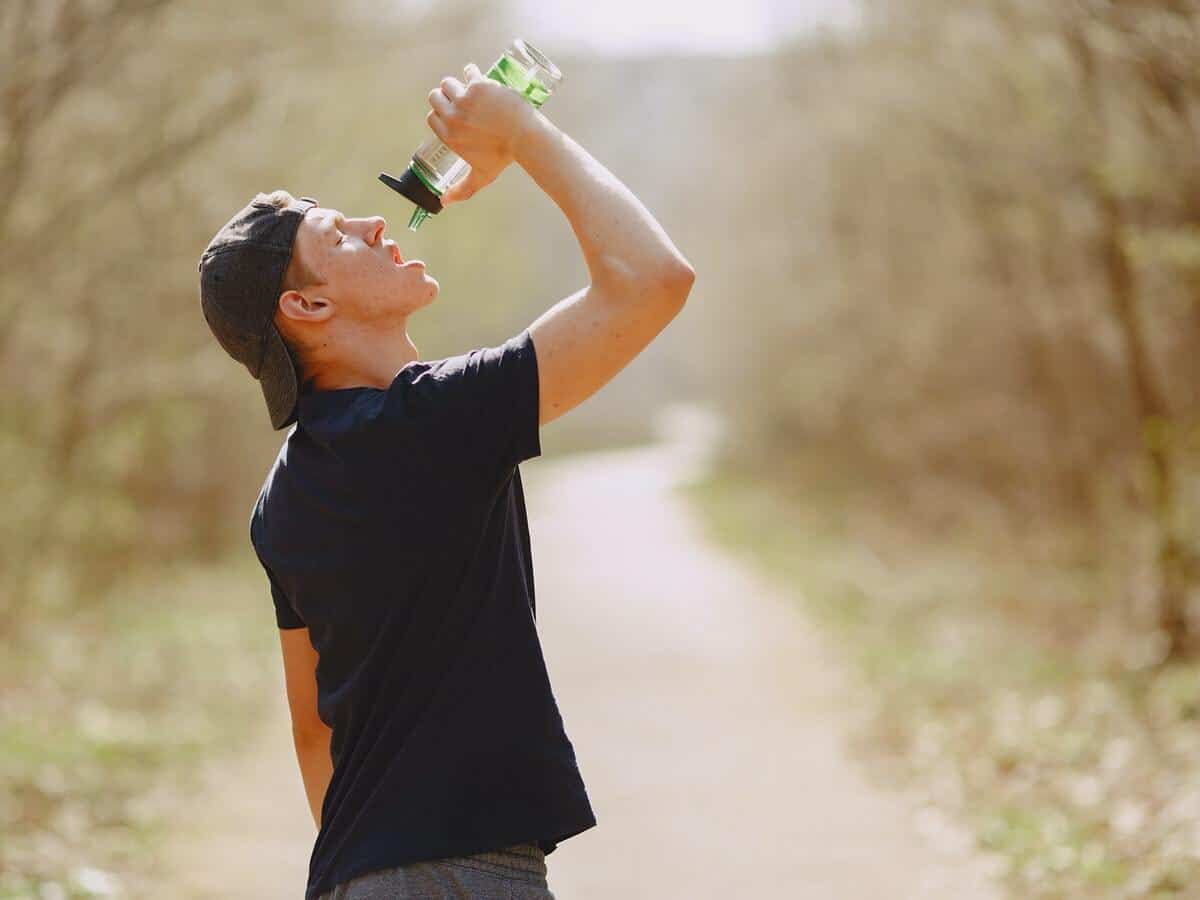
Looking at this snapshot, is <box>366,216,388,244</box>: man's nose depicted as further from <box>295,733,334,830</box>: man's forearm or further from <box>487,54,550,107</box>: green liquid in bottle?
<box>295,733,334,830</box>: man's forearm

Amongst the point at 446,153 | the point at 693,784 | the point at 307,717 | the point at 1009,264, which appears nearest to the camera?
the point at 446,153

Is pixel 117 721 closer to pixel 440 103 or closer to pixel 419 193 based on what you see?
pixel 419 193

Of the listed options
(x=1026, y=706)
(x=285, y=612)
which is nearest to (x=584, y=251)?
(x=285, y=612)

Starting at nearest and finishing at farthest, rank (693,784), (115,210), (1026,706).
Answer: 1. (693,784)
2. (1026,706)
3. (115,210)

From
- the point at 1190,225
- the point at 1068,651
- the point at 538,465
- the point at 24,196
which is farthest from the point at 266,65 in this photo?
the point at 538,465

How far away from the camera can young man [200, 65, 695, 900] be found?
6.93 ft

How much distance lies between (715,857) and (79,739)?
374cm

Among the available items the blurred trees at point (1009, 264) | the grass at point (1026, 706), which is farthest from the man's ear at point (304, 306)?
the blurred trees at point (1009, 264)

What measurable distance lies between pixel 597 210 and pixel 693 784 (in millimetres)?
5773

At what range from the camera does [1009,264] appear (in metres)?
14.6

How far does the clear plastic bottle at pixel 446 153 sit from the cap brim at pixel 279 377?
1.04 feet

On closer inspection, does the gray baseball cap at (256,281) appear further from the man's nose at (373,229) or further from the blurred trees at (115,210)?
the blurred trees at (115,210)

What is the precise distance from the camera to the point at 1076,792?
6.67 m

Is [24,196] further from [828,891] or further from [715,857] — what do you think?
[828,891]
